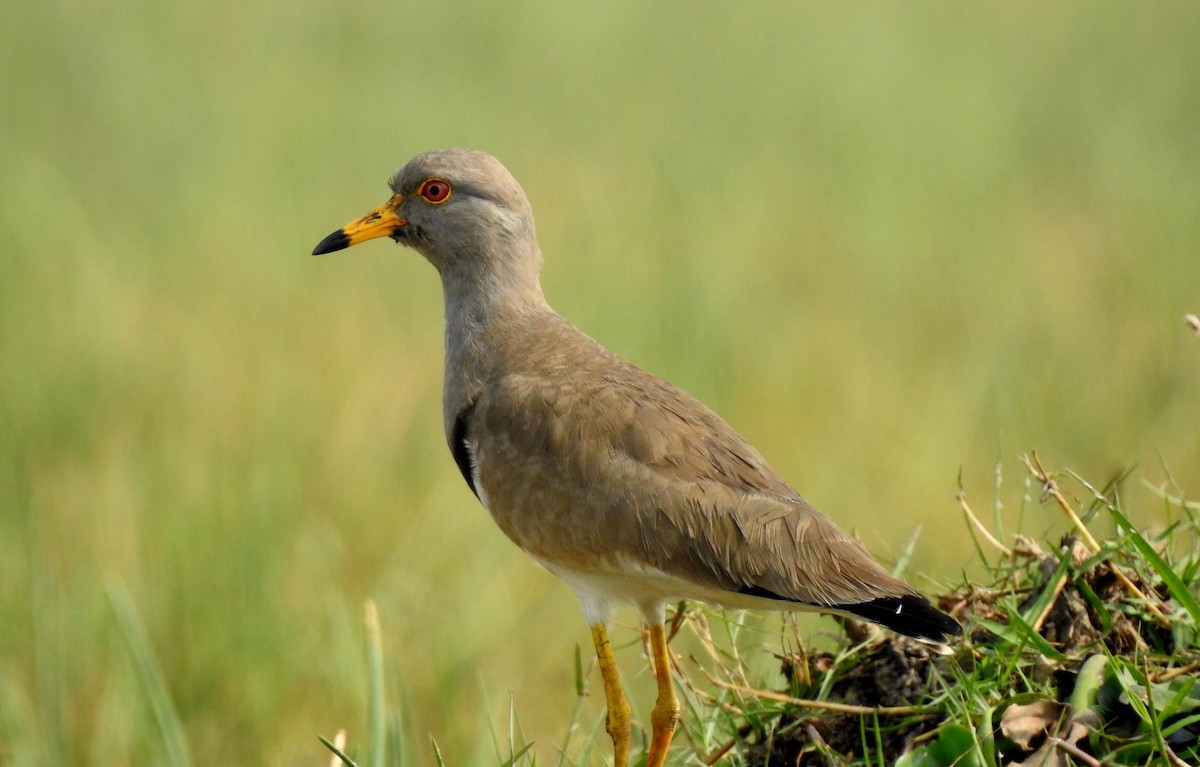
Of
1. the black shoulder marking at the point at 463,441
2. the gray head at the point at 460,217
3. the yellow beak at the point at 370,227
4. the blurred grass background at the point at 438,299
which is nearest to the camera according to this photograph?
the black shoulder marking at the point at 463,441

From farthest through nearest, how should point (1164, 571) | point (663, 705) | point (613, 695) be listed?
point (613, 695), point (663, 705), point (1164, 571)

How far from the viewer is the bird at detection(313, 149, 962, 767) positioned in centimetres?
319

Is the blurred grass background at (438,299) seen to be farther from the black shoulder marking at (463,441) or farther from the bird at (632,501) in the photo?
the black shoulder marking at (463,441)

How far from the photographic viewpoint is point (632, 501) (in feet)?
10.9

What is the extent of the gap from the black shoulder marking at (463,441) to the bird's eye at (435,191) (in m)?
0.72

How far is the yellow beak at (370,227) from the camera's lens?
13.9ft

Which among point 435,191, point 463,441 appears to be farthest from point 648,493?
point 435,191

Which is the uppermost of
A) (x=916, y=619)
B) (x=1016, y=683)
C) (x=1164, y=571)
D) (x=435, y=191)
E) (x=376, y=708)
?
(x=435, y=191)

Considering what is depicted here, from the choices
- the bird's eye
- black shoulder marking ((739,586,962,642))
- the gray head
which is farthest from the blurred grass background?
the bird's eye

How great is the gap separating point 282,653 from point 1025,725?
3030 mm

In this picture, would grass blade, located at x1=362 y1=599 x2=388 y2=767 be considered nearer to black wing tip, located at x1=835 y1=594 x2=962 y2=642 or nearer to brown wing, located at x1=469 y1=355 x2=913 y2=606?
brown wing, located at x1=469 y1=355 x2=913 y2=606

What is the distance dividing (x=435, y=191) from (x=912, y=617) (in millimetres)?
1952

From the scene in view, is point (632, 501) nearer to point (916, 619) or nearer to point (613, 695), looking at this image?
point (613, 695)

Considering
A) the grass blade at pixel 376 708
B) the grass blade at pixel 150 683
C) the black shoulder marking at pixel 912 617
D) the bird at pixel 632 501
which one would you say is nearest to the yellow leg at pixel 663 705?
the bird at pixel 632 501
